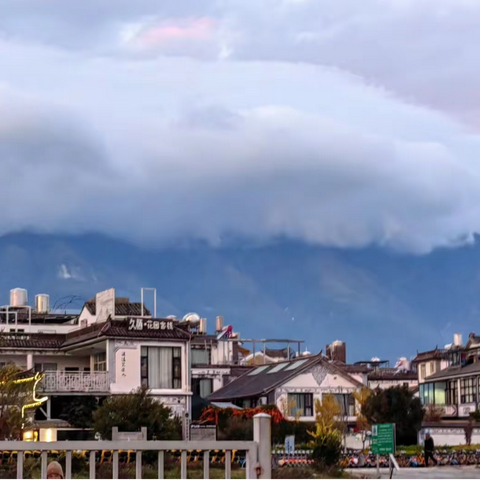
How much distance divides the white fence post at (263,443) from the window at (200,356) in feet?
233

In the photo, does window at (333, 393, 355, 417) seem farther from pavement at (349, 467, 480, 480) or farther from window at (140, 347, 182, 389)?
pavement at (349, 467, 480, 480)

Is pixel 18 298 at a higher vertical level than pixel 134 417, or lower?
higher

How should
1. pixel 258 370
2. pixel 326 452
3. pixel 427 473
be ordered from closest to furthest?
pixel 326 452 → pixel 427 473 → pixel 258 370

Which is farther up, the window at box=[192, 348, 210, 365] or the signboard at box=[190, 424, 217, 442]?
the window at box=[192, 348, 210, 365]

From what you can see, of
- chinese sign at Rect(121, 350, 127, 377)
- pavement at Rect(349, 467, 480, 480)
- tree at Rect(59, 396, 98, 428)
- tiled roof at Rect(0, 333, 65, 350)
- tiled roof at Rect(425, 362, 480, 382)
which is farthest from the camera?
tiled roof at Rect(425, 362, 480, 382)

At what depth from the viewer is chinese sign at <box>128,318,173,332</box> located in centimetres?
5275

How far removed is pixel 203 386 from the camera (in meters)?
76.2

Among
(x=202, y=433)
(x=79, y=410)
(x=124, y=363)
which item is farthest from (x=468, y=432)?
(x=79, y=410)

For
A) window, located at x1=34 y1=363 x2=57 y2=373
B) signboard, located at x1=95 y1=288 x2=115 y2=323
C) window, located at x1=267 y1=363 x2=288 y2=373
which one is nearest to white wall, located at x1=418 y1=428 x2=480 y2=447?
window, located at x1=267 y1=363 x2=288 y2=373

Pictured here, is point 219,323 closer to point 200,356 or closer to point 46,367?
point 200,356

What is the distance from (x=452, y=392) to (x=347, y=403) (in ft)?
42.6

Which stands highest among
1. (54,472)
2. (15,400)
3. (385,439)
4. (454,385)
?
(454,385)

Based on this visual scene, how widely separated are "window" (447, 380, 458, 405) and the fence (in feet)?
215

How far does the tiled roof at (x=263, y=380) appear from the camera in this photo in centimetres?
6475
